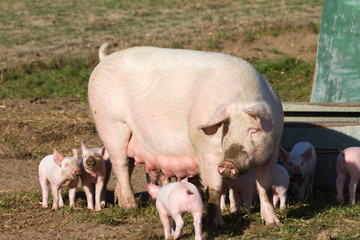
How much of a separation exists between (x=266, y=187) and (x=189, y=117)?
897 mm

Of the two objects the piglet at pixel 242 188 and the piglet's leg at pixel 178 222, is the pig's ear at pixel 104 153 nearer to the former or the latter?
the piglet at pixel 242 188

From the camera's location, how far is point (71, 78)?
1284 cm

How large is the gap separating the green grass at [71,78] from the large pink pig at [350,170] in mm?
5069

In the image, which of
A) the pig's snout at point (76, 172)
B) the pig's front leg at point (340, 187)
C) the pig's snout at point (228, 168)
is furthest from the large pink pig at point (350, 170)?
the pig's snout at point (76, 172)

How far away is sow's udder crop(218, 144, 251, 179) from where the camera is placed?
4742 millimetres

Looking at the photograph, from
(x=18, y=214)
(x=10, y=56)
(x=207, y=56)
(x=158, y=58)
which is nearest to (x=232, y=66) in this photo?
(x=207, y=56)

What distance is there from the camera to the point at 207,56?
18.1ft

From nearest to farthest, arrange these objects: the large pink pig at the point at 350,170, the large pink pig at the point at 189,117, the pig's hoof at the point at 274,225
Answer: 1. the large pink pig at the point at 189,117
2. the pig's hoof at the point at 274,225
3. the large pink pig at the point at 350,170

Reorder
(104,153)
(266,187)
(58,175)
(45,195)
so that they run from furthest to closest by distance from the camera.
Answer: (104,153), (45,195), (58,175), (266,187)

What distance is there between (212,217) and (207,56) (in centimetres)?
141

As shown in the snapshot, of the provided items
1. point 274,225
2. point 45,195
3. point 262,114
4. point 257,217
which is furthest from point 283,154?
point 45,195

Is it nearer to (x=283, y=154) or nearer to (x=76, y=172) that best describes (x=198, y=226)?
(x=76, y=172)

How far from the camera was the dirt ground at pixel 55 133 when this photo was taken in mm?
5453

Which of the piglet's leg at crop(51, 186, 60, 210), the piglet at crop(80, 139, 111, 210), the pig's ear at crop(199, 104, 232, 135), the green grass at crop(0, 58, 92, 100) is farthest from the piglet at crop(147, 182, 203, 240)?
the green grass at crop(0, 58, 92, 100)
